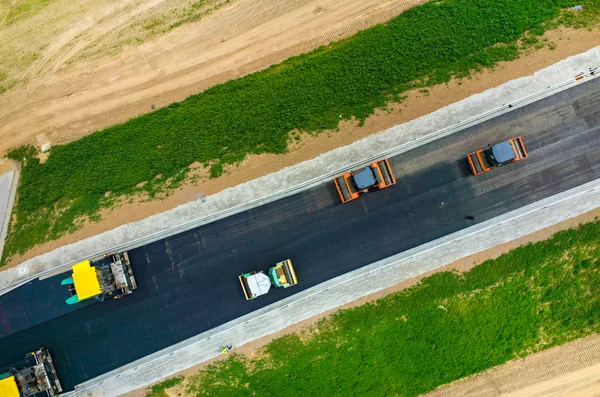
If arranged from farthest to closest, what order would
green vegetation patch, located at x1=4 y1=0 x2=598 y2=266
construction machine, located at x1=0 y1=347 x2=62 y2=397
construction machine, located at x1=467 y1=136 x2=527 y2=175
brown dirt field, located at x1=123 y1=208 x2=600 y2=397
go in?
green vegetation patch, located at x1=4 y1=0 x2=598 y2=266, brown dirt field, located at x1=123 y1=208 x2=600 y2=397, construction machine, located at x1=467 y1=136 x2=527 y2=175, construction machine, located at x1=0 y1=347 x2=62 y2=397

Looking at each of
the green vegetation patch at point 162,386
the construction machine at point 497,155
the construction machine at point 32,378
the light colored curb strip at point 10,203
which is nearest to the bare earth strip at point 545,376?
the construction machine at point 497,155

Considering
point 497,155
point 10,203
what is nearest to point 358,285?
point 497,155

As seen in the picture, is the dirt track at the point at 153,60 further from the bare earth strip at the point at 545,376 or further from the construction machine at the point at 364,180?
the bare earth strip at the point at 545,376

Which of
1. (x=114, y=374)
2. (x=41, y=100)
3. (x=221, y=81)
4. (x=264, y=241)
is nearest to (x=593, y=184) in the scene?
(x=264, y=241)

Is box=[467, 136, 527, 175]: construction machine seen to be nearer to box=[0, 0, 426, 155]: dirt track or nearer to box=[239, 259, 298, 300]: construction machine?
box=[0, 0, 426, 155]: dirt track

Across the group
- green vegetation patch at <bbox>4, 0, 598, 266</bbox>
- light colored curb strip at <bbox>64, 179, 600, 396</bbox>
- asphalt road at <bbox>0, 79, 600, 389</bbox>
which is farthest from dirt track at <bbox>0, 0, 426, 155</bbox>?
light colored curb strip at <bbox>64, 179, 600, 396</bbox>

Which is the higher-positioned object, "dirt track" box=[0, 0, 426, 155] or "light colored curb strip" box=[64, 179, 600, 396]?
"dirt track" box=[0, 0, 426, 155]

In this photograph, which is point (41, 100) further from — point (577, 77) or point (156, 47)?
point (577, 77)
